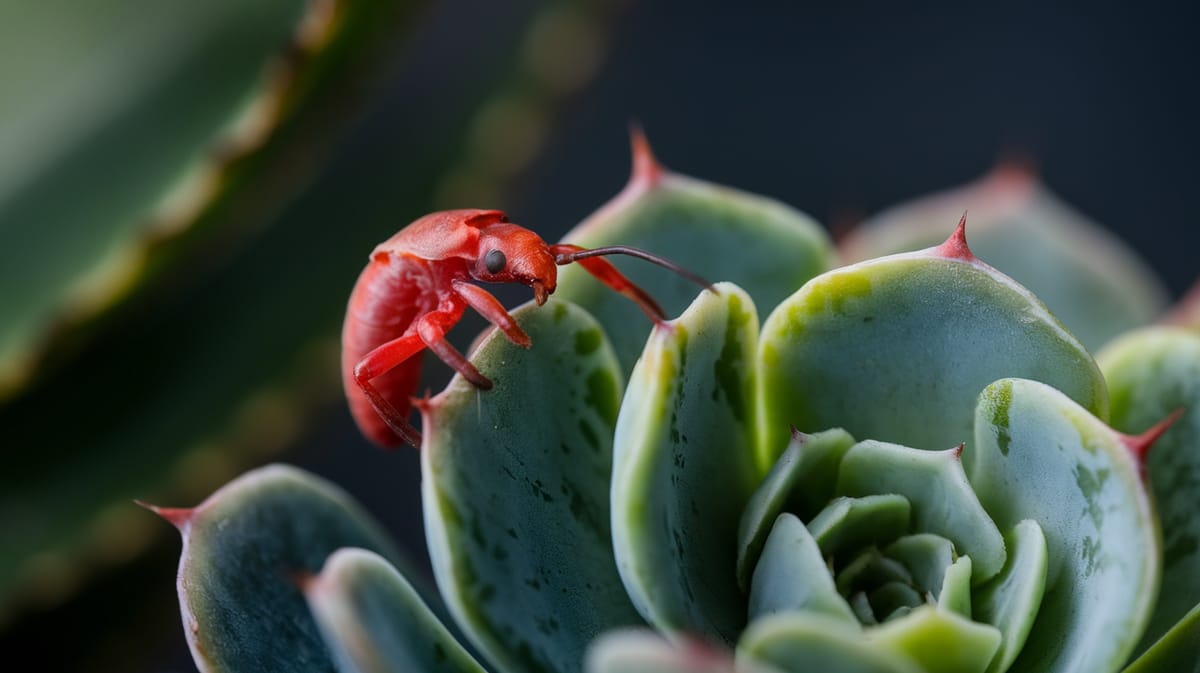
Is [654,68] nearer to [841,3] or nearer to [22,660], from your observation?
[841,3]

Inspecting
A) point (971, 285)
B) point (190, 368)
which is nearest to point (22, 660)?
point (190, 368)

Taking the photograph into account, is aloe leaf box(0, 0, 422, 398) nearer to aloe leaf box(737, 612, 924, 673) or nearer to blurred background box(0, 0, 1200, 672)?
blurred background box(0, 0, 1200, 672)

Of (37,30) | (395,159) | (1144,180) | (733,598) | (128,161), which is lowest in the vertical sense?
(1144,180)

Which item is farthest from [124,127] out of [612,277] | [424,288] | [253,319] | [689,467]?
[689,467]

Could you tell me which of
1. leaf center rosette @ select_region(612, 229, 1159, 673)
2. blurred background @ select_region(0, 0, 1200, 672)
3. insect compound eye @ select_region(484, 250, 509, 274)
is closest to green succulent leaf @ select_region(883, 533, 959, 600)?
leaf center rosette @ select_region(612, 229, 1159, 673)

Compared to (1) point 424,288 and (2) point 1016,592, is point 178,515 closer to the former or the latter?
(1) point 424,288

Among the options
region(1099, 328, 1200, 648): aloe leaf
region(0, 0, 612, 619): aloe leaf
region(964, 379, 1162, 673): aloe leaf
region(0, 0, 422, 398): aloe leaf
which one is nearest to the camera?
region(964, 379, 1162, 673): aloe leaf

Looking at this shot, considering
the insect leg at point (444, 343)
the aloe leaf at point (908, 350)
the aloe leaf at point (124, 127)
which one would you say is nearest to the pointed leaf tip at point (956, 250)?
the aloe leaf at point (908, 350)
